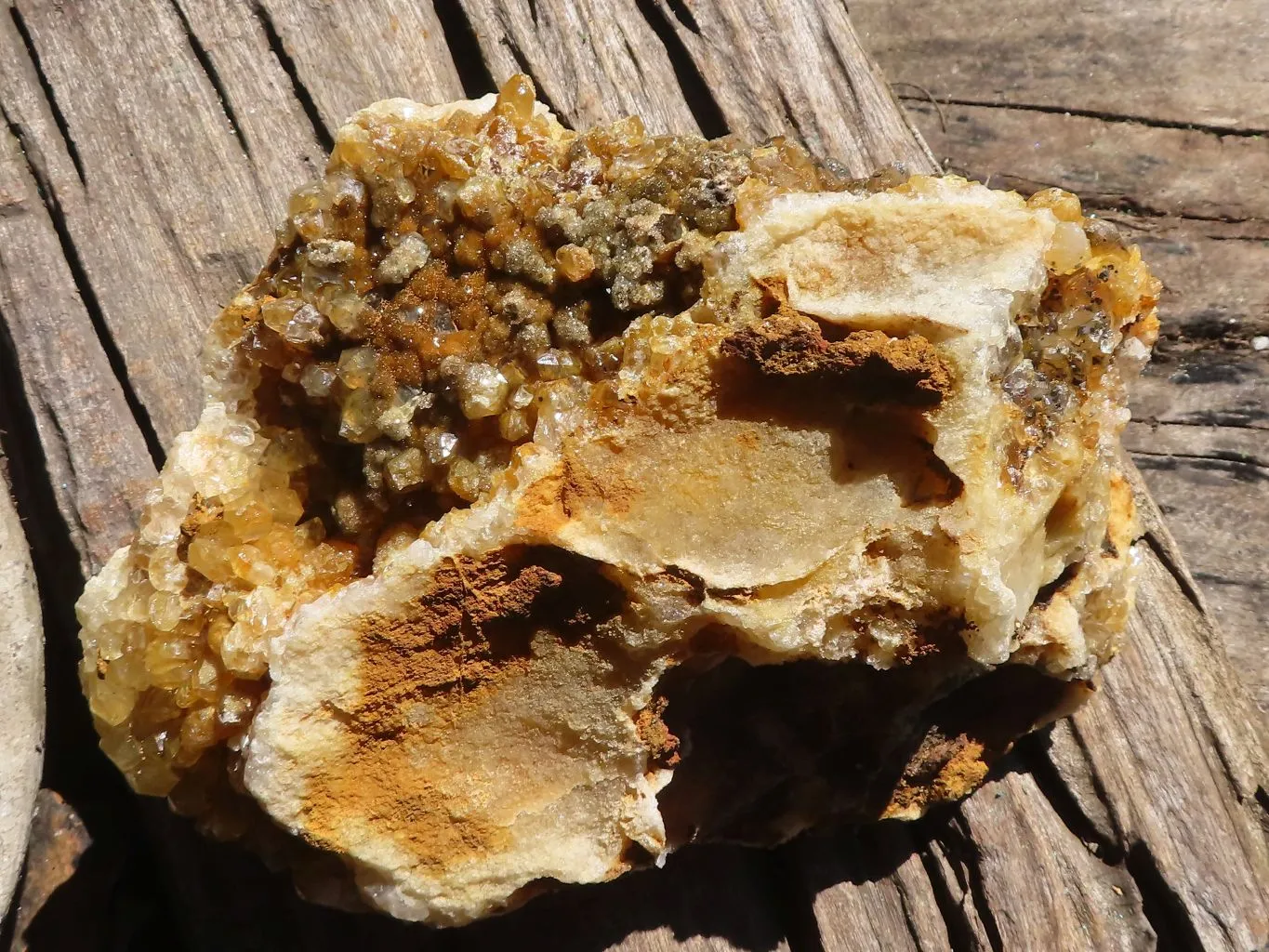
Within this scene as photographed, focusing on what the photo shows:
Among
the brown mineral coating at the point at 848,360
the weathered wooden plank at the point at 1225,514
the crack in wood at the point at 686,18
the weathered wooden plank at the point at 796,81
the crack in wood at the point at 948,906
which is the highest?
the crack in wood at the point at 686,18

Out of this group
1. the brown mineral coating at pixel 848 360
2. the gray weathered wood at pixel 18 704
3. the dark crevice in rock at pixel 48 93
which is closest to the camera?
the brown mineral coating at pixel 848 360

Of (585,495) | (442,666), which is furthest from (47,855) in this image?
(585,495)

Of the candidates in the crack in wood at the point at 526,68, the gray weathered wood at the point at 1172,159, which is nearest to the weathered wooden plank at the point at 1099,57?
the gray weathered wood at the point at 1172,159

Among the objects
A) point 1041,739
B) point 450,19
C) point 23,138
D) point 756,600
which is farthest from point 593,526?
Answer: point 23,138

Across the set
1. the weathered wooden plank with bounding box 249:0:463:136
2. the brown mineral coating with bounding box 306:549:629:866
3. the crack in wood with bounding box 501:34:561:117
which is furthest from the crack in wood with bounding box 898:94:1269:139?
the brown mineral coating with bounding box 306:549:629:866

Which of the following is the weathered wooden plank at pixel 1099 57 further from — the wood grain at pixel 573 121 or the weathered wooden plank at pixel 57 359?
the weathered wooden plank at pixel 57 359

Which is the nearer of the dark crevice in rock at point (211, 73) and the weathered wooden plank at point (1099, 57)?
the dark crevice in rock at point (211, 73)
